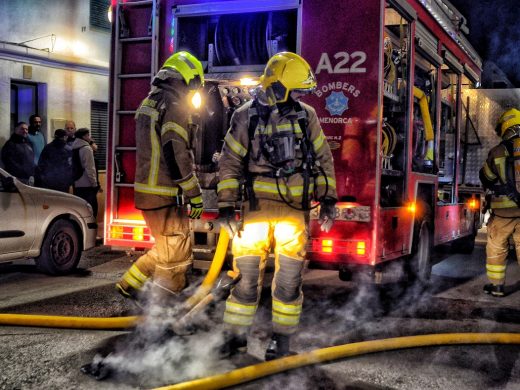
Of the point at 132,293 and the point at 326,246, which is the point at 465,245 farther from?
the point at 132,293

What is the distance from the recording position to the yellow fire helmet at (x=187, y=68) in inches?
178

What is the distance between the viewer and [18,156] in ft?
31.3

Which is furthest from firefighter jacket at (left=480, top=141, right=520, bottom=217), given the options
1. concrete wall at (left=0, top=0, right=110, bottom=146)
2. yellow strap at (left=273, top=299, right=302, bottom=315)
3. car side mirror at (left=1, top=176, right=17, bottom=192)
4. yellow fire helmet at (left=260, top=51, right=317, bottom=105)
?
concrete wall at (left=0, top=0, right=110, bottom=146)

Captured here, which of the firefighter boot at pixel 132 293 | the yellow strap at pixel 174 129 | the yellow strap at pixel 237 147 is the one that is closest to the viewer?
the yellow strap at pixel 237 147

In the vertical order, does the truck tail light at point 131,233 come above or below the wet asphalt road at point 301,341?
above

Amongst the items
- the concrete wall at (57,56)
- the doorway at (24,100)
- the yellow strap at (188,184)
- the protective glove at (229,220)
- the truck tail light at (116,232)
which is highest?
the concrete wall at (57,56)

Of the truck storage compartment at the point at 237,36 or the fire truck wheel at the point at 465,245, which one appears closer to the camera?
the truck storage compartment at the point at 237,36

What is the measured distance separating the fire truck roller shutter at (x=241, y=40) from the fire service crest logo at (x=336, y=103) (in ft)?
3.11

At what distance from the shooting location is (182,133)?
440cm

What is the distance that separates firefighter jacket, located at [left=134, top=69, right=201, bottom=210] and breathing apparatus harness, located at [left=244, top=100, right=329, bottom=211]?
45 cm

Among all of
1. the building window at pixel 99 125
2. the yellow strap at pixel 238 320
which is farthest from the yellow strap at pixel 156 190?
the building window at pixel 99 125

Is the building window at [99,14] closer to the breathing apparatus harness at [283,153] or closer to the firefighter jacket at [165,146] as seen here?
the firefighter jacket at [165,146]

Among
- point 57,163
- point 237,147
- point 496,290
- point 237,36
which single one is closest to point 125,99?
point 237,36

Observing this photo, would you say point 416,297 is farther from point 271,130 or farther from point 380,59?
point 271,130
